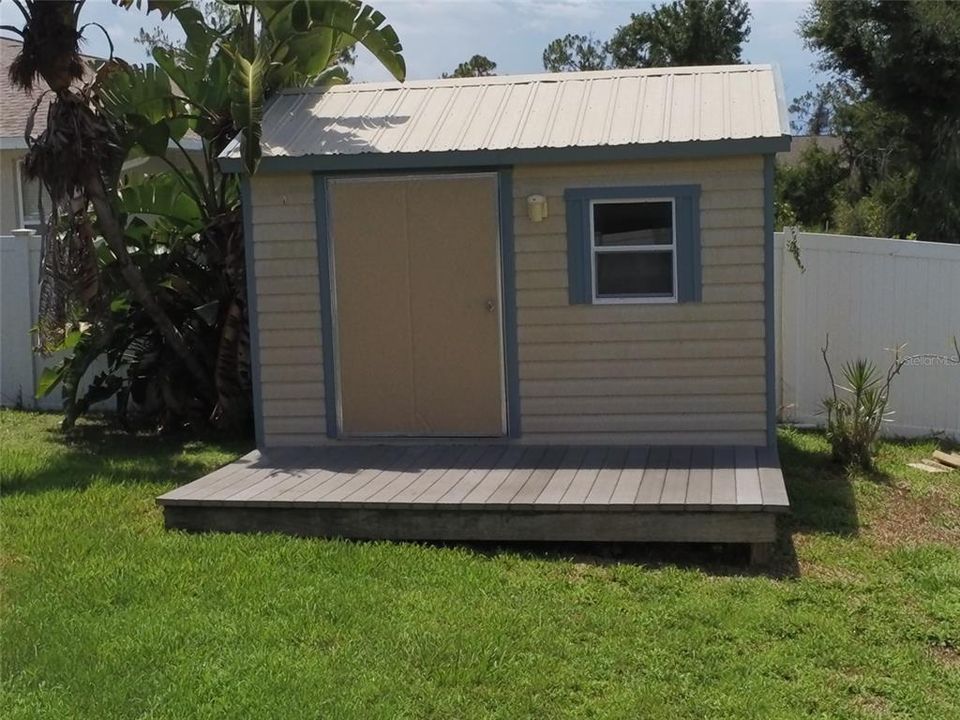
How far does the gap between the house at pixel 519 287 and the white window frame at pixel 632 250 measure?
0.05 ft

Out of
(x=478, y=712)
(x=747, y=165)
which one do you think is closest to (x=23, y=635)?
(x=478, y=712)

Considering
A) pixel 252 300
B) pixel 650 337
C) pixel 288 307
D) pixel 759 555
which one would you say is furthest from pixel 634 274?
pixel 252 300

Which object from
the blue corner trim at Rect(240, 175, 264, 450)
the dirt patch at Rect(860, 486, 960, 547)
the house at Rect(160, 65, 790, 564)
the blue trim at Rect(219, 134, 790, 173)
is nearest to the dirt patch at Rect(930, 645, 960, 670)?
the dirt patch at Rect(860, 486, 960, 547)

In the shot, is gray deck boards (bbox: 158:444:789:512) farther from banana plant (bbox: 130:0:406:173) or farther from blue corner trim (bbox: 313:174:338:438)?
banana plant (bbox: 130:0:406:173)

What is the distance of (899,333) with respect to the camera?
29.1 ft

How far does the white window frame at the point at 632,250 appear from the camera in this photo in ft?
24.2

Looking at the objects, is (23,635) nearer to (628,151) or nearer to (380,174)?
(380,174)

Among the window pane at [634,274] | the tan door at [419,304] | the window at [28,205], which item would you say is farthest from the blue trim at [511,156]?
the window at [28,205]

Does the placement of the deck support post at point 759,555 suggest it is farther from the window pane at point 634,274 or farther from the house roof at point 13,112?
the house roof at point 13,112

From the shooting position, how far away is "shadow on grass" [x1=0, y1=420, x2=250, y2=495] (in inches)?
302

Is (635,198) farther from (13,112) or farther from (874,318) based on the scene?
(13,112)

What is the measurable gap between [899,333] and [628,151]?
3.14m

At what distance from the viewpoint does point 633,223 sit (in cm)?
748

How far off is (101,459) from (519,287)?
3474mm
